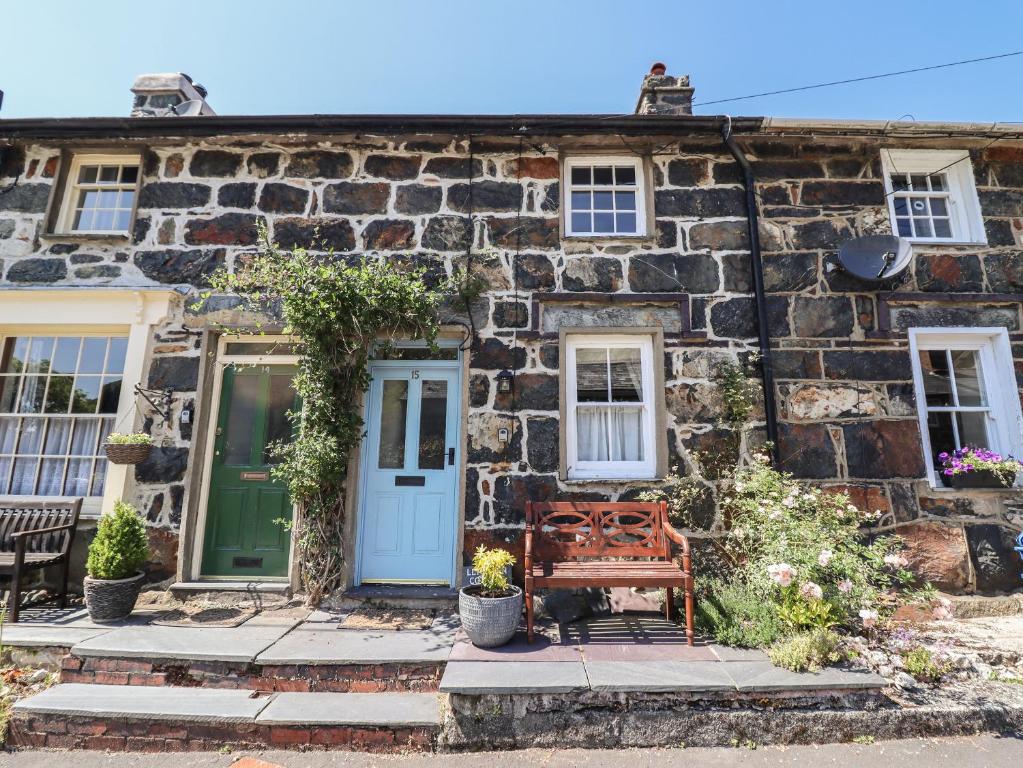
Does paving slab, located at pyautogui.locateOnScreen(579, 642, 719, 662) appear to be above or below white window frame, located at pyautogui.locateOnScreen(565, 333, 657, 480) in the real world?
below

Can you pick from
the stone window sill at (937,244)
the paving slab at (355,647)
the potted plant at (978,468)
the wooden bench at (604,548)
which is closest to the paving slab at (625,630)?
the wooden bench at (604,548)

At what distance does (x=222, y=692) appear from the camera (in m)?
3.41

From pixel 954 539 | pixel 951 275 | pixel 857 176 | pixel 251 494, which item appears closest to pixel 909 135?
pixel 857 176

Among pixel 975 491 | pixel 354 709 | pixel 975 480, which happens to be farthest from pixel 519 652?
pixel 975 480

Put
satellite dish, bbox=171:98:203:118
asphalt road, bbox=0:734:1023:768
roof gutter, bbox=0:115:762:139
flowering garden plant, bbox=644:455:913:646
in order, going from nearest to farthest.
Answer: asphalt road, bbox=0:734:1023:768 → flowering garden plant, bbox=644:455:913:646 → roof gutter, bbox=0:115:762:139 → satellite dish, bbox=171:98:203:118

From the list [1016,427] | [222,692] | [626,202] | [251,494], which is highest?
[626,202]

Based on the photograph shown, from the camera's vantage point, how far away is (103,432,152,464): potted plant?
186 inches

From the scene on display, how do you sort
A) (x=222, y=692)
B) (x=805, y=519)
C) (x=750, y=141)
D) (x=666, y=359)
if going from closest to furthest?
(x=222, y=692)
(x=805, y=519)
(x=666, y=359)
(x=750, y=141)

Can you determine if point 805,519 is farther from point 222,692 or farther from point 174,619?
point 174,619

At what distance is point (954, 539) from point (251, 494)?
7.05m

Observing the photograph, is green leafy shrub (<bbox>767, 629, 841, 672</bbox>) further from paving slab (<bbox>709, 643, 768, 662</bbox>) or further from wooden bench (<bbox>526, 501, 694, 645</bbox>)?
wooden bench (<bbox>526, 501, 694, 645</bbox>)

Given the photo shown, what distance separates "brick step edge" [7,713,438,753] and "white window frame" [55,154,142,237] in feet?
15.2

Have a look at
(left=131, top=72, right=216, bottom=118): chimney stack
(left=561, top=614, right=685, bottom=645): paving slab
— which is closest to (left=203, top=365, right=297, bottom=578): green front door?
(left=561, top=614, right=685, bottom=645): paving slab

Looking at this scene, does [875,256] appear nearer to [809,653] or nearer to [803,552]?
[803,552]
